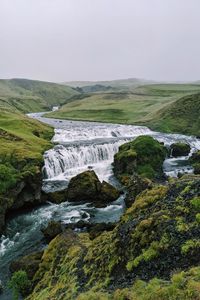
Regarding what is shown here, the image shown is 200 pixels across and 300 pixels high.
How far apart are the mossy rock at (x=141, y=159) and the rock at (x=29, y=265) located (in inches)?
1184

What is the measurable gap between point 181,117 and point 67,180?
234 feet

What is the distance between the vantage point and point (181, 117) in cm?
11969

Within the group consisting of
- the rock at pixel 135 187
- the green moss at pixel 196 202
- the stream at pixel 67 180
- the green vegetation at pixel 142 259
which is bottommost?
the stream at pixel 67 180

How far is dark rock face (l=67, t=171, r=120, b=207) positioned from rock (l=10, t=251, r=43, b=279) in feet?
58.8

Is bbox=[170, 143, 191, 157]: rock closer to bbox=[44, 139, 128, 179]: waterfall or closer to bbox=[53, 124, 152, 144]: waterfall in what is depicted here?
bbox=[44, 139, 128, 179]: waterfall

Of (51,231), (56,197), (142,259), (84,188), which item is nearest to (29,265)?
(51,231)

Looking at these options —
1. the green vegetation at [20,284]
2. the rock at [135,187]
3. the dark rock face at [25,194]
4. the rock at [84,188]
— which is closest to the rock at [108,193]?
the rock at [84,188]

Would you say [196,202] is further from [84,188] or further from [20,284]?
[84,188]

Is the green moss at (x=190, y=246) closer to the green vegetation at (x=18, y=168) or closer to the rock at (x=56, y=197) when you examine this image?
the green vegetation at (x=18, y=168)

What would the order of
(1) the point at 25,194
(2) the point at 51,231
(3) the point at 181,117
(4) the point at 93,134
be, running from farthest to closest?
(3) the point at 181,117
(4) the point at 93,134
(1) the point at 25,194
(2) the point at 51,231

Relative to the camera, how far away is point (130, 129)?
104938 mm

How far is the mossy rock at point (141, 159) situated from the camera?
196 ft

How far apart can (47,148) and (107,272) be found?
A: 52.0m

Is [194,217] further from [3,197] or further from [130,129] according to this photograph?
[130,129]
